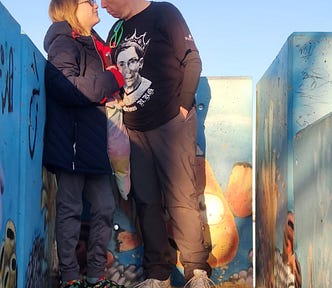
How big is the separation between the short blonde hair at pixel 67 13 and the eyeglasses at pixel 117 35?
32 cm

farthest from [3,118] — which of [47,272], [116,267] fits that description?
[116,267]

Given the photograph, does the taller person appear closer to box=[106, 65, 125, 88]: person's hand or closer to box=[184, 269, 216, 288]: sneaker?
box=[184, 269, 216, 288]: sneaker

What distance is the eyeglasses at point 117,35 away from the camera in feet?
10.9

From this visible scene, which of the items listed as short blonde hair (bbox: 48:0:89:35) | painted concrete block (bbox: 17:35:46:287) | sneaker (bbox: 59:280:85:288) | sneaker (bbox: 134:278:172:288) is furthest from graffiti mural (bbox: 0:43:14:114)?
sneaker (bbox: 134:278:172:288)

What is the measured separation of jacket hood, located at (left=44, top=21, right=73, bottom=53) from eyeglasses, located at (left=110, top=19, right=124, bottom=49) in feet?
1.33

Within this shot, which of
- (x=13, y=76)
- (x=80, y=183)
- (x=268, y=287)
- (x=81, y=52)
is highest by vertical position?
(x=81, y=52)

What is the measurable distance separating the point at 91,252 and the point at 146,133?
675 mm

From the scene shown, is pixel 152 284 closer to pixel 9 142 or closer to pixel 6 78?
pixel 9 142

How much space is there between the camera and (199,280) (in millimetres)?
3049

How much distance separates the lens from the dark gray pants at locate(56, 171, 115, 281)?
2.91 meters

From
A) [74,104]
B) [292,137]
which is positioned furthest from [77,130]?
[292,137]

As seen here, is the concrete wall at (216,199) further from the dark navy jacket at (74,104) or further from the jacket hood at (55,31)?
the jacket hood at (55,31)

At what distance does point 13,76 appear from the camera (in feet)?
7.43

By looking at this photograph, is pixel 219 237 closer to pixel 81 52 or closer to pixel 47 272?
pixel 47 272
